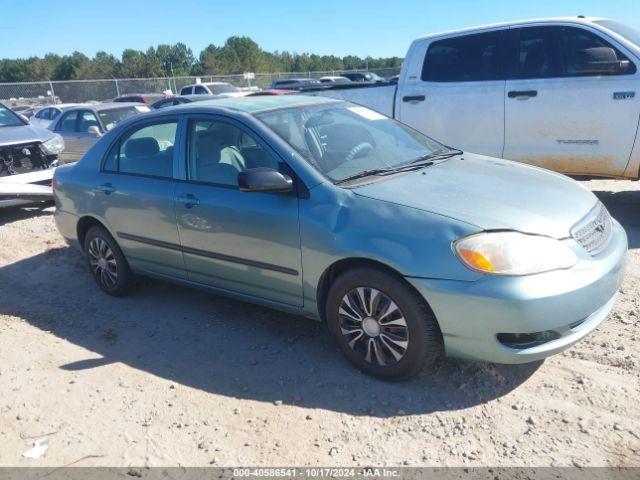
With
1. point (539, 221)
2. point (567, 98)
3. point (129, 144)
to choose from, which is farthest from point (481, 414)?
point (567, 98)

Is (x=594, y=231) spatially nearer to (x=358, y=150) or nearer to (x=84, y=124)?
(x=358, y=150)

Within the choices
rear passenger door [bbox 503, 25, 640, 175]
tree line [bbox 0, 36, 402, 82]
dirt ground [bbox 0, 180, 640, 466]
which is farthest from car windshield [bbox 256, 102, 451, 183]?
tree line [bbox 0, 36, 402, 82]

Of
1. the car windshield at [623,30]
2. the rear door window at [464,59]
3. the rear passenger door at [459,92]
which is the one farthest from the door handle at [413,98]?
the car windshield at [623,30]

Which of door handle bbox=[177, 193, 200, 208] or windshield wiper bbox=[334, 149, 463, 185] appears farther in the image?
door handle bbox=[177, 193, 200, 208]

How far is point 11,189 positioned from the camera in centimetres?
767

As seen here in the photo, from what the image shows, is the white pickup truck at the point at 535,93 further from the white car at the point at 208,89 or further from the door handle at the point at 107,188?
the white car at the point at 208,89

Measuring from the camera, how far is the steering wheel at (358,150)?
150 inches

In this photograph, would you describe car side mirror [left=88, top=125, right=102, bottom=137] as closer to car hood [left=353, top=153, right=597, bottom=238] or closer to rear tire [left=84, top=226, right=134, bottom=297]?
rear tire [left=84, top=226, right=134, bottom=297]

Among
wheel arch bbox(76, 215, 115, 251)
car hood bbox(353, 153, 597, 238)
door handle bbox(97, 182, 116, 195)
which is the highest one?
car hood bbox(353, 153, 597, 238)

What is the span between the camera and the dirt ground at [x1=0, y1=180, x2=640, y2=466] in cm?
279

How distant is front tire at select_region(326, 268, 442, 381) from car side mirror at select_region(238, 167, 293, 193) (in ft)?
2.18

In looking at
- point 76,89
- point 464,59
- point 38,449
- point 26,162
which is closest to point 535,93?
point 464,59

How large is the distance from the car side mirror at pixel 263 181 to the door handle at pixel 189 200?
0.71 m

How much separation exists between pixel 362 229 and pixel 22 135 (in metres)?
7.12
